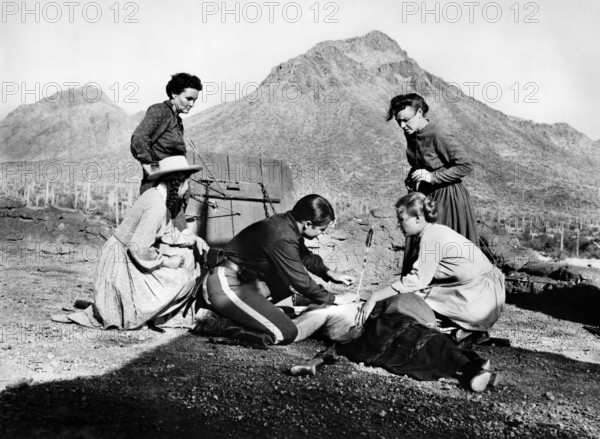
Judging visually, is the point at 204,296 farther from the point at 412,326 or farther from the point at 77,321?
the point at 412,326

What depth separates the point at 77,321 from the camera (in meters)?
4.72

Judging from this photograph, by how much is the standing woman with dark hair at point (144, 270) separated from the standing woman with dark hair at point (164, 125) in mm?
484

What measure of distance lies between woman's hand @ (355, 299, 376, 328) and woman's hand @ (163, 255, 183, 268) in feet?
5.06

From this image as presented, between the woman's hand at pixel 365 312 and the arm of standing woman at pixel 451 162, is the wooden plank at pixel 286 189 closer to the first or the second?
the arm of standing woman at pixel 451 162

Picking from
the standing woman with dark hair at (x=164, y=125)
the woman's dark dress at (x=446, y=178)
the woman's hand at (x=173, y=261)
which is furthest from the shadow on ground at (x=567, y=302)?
the standing woman with dark hair at (x=164, y=125)

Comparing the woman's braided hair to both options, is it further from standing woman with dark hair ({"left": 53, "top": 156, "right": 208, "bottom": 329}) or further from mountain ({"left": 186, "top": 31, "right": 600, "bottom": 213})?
mountain ({"left": 186, "top": 31, "right": 600, "bottom": 213})

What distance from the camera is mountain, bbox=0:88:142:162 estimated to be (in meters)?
84.6

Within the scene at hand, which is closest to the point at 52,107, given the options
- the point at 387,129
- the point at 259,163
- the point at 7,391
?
the point at 387,129

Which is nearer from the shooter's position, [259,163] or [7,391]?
[7,391]

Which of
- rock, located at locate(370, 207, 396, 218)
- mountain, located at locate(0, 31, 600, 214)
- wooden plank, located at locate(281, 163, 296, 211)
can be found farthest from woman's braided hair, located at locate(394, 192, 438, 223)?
mountain, located at locate(0, 31, 600, 214)

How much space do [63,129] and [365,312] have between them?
93.7 metres

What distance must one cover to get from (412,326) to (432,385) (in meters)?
0.39

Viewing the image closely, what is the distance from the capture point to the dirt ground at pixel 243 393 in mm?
2756

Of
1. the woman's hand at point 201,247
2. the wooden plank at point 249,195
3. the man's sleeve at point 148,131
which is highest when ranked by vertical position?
the man's sleeve at point 148,131
